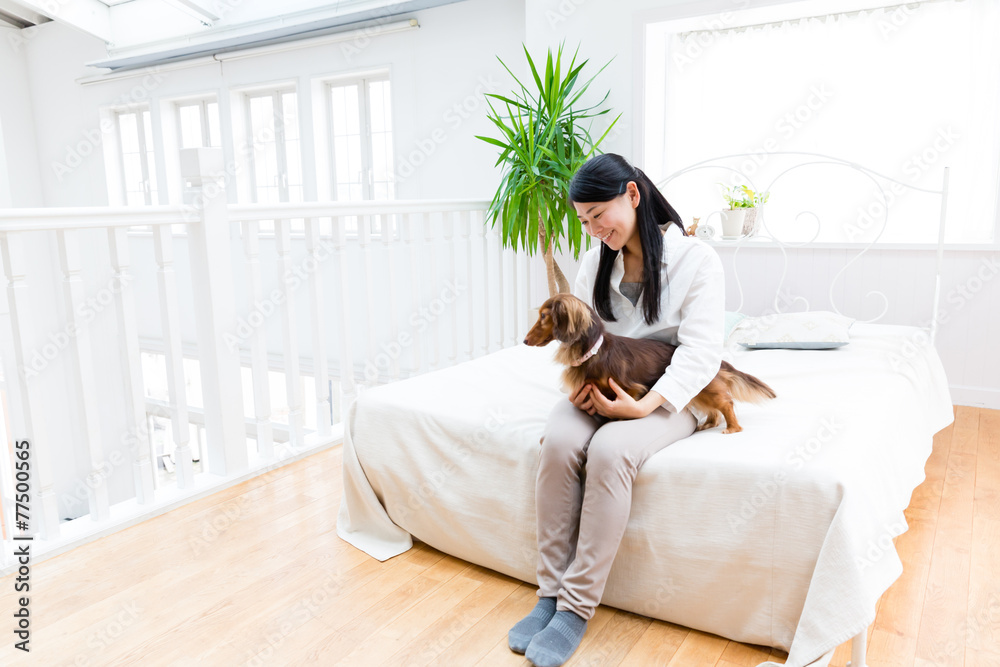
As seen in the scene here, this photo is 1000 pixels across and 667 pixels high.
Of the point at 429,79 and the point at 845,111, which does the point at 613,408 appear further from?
the point at 429,79

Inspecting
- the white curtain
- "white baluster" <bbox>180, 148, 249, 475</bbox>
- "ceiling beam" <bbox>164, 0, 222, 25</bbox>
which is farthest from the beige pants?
"ceiling beam" <bbox>164, 0, 222, 25</bbox>

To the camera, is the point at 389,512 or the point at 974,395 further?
the point at 974,395

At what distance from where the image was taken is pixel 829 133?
133 inches

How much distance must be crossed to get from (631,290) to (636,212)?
7.4 inches

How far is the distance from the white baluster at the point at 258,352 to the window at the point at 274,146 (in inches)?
134

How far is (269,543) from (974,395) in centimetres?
305

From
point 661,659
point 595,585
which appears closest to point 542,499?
point 595,585

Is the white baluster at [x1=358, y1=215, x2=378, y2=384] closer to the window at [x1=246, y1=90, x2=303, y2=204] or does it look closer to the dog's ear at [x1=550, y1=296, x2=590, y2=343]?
the dog's ear at [x1=550, y1=296, x2=590, y2=343]

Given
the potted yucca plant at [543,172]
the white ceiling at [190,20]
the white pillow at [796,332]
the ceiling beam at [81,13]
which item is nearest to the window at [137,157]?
the white ceiling at [190,20]

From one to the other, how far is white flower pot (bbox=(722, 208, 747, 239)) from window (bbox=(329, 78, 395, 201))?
2.68 meters

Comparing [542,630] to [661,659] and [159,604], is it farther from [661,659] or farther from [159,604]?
[159,604]

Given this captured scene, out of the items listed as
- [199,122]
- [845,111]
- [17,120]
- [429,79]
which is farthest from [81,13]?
[845,111]

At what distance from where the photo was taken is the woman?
4.60 feet

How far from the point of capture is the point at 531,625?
1445mm
